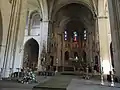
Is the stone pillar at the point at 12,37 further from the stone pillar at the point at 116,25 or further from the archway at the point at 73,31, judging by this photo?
the archway at the point at 73,31

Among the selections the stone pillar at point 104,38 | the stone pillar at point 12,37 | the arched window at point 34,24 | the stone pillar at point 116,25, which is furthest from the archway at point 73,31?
the stone pillar at point 116,25

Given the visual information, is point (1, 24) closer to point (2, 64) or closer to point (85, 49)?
point (2, 64)

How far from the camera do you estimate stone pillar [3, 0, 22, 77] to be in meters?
8.55

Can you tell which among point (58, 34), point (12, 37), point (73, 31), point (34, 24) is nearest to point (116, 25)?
point (12, 37)

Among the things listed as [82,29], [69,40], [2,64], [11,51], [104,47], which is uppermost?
[82,29]

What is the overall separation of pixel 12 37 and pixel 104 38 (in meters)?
10.0

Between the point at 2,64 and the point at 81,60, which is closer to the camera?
the point at 2,64

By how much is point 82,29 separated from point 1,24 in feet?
69.7

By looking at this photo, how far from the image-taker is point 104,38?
14906 mm

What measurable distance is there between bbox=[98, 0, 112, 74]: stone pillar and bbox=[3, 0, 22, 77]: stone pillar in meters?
9.20

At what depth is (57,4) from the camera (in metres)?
18.8

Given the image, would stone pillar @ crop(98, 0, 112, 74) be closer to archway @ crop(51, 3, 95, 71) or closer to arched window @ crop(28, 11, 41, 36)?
archway @ crop(51, 3, 95, 71)

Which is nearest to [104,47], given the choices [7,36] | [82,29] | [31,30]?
[7,36]

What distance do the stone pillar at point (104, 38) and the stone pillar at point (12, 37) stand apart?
30.2 feet
